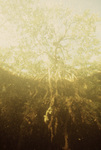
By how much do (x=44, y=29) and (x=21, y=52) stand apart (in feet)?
17.0

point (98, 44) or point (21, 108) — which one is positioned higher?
point (98, 44)

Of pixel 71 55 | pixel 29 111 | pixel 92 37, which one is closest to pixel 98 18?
pixel 92 37

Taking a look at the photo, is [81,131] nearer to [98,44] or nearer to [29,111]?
[29,111]

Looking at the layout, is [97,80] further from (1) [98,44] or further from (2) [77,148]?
(1) [98,44]

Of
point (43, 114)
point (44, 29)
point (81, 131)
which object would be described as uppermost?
point (44, 29)

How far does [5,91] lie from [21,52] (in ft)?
23.6

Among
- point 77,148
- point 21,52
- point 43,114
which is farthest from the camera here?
point 21,52

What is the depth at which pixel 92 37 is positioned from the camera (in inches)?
554

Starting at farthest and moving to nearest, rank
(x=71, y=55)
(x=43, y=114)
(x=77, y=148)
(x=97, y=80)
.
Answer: (x=71, y=55)
(x=97, y=80)
(x=43, y=114)
(x=77, y=148)

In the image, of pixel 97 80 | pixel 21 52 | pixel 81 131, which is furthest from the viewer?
pixel 21 52

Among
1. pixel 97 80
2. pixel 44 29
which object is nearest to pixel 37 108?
pixel 97 80

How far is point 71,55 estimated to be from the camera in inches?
642

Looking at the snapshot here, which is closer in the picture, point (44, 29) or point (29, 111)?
point (29, 111)

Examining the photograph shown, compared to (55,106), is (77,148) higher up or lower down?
lower down
